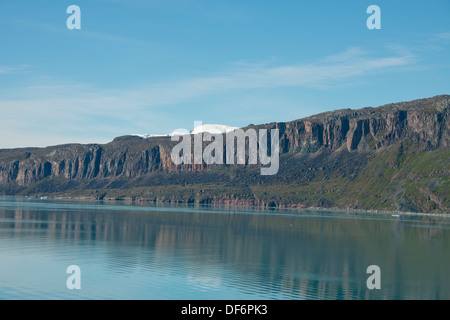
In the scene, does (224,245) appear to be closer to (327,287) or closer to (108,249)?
(108,249)

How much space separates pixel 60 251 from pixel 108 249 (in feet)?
23.0

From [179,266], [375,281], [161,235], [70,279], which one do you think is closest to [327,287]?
[375,281]

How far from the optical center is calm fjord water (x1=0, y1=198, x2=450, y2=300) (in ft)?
168

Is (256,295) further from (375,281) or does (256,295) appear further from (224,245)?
(224,245)

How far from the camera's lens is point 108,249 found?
261 ft

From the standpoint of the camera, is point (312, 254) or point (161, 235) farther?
point (161, 235)

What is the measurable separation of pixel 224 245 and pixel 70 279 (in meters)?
37.5

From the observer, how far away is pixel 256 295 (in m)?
50.0

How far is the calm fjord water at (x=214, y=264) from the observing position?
51156 millimetres

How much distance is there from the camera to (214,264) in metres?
67.2
